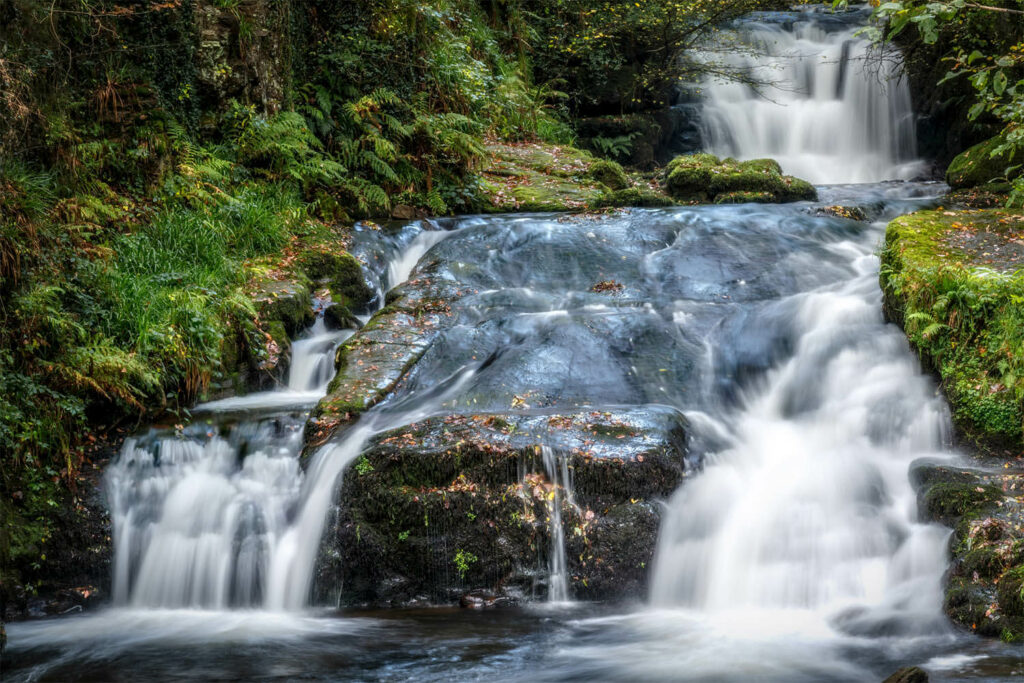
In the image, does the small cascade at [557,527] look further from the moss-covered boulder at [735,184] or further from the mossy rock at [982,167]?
the mossy rock at [982,167]

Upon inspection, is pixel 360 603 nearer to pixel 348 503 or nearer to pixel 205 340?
pixel 348 503

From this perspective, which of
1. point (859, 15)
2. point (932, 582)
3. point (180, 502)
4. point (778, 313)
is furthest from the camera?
point (859, 15)

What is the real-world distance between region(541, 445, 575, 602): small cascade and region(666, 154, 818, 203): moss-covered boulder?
7.52 m

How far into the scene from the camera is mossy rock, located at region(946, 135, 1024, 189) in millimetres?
11232

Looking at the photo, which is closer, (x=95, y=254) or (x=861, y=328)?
(x=95, y=254)

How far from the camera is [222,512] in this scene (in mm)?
5855

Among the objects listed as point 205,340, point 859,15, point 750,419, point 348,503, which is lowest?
point 348,503

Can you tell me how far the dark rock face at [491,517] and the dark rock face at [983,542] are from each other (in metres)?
1.61

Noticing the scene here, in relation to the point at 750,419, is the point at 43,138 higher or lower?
higher

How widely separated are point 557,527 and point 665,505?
0.74 meters

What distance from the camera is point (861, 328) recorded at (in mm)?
A: 7484

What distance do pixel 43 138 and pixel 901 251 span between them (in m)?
7.69

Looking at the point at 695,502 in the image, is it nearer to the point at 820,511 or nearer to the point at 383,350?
the point at 820,511

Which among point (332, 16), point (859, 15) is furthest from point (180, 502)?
point (859, 15)
